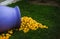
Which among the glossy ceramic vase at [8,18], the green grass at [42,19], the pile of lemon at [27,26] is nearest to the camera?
the glossy ceramic vase at [8,18]

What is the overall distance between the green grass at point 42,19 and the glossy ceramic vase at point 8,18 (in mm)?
192

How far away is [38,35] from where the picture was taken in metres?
3.60

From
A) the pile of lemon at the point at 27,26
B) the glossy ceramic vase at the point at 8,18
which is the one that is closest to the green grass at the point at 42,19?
the pile of lemon at the point at 27,26

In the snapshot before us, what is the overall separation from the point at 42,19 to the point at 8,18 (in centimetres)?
119

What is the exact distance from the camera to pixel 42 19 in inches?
176

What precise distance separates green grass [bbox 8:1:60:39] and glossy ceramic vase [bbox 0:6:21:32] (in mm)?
192

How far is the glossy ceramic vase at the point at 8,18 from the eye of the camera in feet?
11.3

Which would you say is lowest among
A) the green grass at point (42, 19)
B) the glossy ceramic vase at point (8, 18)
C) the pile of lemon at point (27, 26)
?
the green grass at point (42, 19)

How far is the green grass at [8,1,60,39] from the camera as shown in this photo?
3.57m

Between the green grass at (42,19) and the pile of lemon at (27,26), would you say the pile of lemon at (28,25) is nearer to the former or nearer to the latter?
the pile of lemon at (27,26)

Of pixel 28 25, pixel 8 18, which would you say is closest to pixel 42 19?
pixel 28 25

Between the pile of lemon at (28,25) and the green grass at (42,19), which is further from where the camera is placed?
the pile of lemon at (28,25)

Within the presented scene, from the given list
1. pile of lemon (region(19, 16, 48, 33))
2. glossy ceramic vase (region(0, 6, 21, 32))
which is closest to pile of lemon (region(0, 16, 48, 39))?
pile of lemon (region(19, 16, 48, 33))

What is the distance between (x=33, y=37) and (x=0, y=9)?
31.7 inches
